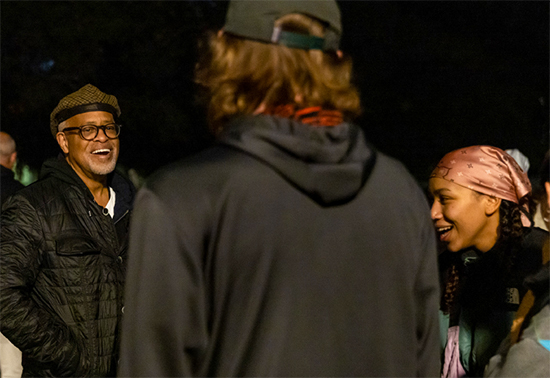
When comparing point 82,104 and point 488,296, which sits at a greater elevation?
point 82,104

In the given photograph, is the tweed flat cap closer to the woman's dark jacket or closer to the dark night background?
the woman's dark jacket

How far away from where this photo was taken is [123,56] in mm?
9688

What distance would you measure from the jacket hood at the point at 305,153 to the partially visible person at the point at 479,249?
186cm

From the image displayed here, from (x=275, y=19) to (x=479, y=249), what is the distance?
214 centimetres

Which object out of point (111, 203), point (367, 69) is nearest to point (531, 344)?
point (111, 203)

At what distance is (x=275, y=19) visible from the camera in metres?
1.78

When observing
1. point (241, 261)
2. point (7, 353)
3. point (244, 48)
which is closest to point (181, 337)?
point (241, 261)

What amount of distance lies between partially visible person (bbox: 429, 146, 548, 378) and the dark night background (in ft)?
19.1

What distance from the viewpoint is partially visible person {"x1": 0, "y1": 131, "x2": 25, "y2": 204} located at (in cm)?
543

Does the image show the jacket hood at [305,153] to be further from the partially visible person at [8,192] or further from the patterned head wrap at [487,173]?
the partially visible person at [8,192]

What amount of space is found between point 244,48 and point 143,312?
69cm

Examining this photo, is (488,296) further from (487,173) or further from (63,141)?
(63,141)

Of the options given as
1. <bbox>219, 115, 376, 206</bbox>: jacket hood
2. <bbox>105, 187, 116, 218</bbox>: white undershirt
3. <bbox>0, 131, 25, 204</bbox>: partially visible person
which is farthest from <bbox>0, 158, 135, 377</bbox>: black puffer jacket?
<bbox>219, 115, 376, 206</bbox>: jacket hood

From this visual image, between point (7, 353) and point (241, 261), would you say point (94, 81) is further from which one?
point (241, 261)
